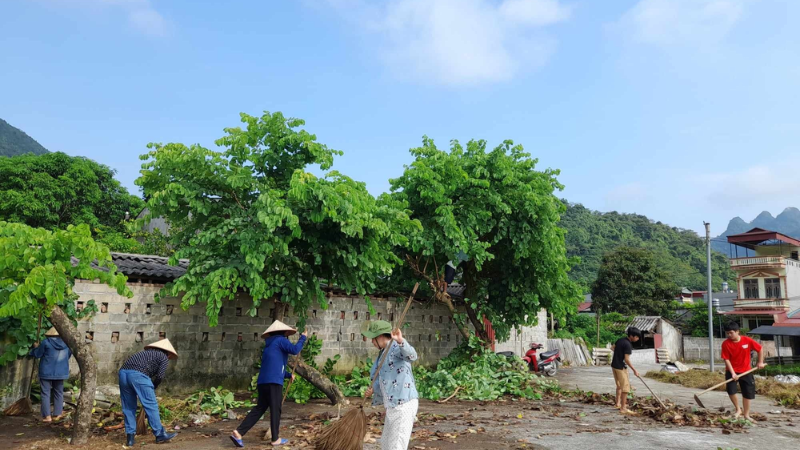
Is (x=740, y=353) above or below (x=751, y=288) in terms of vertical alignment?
below

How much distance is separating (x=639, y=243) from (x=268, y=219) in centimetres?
6378

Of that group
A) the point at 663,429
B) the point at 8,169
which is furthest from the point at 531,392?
the point at 8,169

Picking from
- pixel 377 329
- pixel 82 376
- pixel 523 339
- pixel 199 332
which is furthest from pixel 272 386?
pixel 523 339

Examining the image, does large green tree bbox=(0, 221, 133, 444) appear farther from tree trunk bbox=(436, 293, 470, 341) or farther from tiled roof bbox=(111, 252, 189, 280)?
tree trunk bbox=(436, 293, 470, 341)

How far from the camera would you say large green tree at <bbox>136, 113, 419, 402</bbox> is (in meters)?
9.48

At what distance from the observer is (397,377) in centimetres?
540

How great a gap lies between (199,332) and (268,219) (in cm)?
382

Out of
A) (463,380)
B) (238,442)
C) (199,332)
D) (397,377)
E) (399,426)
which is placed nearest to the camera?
(399,426)

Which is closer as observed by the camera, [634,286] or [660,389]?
[660,389]

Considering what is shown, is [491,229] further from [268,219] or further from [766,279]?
[766,279]

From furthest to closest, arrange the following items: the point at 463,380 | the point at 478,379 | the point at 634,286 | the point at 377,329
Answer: the point at 634,286 < the point at 478,379 < the point at 463,380 < the point at 377,329

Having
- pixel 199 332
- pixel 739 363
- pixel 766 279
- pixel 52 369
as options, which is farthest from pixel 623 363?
pixel 766 279

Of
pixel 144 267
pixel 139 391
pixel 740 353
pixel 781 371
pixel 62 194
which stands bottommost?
pixel 781 371

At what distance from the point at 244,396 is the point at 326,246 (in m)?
3.50
